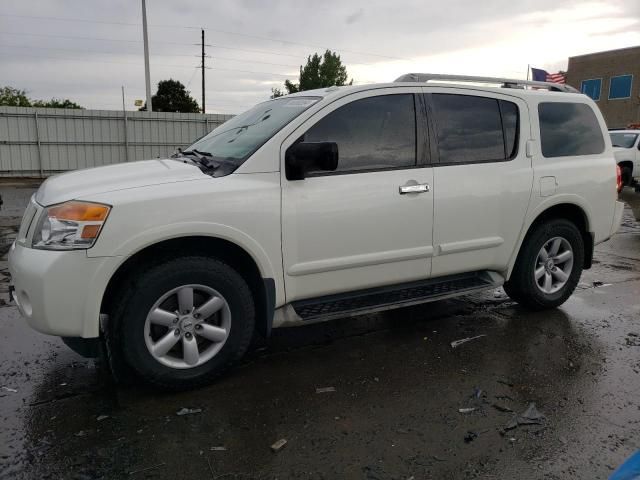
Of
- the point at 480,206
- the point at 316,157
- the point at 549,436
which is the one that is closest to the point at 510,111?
the point at 480,206

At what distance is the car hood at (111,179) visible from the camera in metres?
2.99

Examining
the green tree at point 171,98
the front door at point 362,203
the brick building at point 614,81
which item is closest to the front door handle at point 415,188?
the front door at point 362,203

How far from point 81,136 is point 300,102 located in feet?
57.0

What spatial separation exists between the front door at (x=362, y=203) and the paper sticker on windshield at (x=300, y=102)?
0.17 metres

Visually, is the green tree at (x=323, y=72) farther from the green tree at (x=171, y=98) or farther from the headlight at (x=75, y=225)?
the headlight at (x=75, y=225)

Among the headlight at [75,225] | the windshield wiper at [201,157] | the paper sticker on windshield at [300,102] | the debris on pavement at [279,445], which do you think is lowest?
the debris on pavement at [279,445]

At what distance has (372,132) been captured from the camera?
3.69 meters

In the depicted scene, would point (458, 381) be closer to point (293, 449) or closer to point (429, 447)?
point (429, 447)

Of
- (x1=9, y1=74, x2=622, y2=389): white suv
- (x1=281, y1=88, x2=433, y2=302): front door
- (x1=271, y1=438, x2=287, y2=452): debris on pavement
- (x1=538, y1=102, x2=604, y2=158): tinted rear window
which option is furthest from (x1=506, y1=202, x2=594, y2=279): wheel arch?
(x1=271, y1=438, x2=287, y2=452): debris on pavement

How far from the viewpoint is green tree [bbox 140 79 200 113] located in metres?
50.4

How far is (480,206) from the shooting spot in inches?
158

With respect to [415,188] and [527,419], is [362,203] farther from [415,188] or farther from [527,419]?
[527,419]

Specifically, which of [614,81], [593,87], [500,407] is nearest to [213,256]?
[500,407]

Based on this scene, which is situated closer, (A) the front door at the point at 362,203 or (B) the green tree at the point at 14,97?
(A) the front door at the point at 362,203
